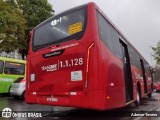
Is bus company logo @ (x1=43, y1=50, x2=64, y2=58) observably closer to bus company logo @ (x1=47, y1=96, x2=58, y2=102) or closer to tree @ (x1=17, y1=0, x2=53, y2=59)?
bus company logo @ (x1=47, y1=96, x2=58, y2=102)

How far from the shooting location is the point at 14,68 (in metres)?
20.4

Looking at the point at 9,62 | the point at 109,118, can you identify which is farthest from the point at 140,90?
the point at 9,62

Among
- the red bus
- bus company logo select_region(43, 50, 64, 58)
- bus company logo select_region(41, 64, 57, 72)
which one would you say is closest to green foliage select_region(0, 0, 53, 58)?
the red bus

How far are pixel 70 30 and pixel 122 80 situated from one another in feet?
8.46

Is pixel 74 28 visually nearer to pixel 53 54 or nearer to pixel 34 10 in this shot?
pixel 53 54

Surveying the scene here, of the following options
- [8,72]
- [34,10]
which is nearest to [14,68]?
[8,72]

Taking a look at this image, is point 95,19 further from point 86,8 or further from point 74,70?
point 74,70

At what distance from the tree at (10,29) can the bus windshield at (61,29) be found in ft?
59.7

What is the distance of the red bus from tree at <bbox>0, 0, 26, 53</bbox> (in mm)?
18718

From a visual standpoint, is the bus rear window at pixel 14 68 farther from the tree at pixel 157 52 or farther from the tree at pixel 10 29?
the tree at pixel 157 52

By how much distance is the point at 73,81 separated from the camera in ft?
25.1

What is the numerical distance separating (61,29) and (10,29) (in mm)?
21351

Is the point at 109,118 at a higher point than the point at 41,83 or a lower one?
lower

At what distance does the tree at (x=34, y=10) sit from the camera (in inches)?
1442
